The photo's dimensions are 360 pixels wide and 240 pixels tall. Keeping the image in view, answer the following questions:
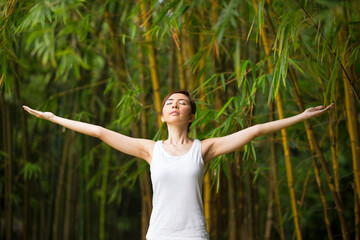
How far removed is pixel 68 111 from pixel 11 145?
558mm

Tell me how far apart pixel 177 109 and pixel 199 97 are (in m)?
1.18

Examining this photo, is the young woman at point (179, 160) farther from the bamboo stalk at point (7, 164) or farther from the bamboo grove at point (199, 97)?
the bamboo stalk at point (7, 164)

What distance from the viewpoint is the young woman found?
1.47 metres

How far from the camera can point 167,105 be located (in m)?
1.64

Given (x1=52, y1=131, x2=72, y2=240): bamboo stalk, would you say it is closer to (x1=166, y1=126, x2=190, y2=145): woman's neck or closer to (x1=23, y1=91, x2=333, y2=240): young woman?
(x1=23, y1=91, x2=333, y2=240): young woman

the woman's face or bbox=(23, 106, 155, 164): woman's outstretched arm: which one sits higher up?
the woman's face

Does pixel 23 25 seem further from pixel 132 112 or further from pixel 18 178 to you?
pixel 18 178

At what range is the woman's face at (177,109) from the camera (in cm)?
160

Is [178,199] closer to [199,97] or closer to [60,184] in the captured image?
[199,97]

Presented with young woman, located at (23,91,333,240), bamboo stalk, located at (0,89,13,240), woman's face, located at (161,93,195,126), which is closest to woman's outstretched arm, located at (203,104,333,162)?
young woman, located at (23,91,333,240)

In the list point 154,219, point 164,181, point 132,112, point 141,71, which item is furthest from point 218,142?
point 141,71

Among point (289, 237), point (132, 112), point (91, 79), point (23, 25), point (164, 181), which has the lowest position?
point (289, 237)

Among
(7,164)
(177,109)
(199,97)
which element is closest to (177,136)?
(177,109)

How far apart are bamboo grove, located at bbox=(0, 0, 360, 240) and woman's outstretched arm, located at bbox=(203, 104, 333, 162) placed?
8.8 inches
